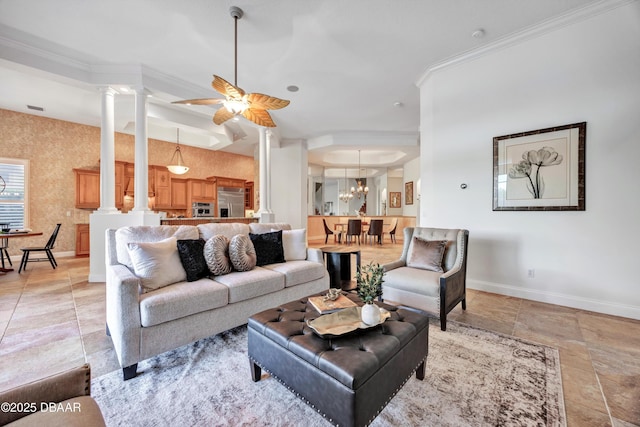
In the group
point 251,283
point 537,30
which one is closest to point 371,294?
point 251,283

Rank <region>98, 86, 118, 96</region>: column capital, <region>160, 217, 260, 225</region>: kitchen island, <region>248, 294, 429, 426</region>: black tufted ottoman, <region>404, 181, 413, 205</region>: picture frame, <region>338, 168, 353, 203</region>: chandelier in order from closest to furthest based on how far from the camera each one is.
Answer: <region>248, 294, 429, 426</region>: black tufted ottoman, <region>98, 86, 118, 96</region>: column capital, <region>160, 217, 260, 225</region>: kitchen island, <region>404, 181, 413, 205</region>: picture frame, <region>338, 168, 353, 203</region>: chandelier

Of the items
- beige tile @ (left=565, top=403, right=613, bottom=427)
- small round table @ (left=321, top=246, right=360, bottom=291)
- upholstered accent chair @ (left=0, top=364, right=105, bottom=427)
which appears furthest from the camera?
small round table @ (left=321, top=246, right=360, bottom=291)

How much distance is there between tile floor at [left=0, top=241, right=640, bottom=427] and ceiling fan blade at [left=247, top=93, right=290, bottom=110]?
8.65 feet

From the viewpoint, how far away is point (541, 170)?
3.25 metres

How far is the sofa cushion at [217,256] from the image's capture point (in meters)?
2.57

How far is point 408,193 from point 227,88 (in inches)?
347

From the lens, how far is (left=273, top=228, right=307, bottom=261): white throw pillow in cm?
337

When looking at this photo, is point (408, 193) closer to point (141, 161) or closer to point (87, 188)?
point (141, 161)

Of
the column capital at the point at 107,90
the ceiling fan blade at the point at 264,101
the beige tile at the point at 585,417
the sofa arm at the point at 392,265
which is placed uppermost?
the column capital at the point at 107,90

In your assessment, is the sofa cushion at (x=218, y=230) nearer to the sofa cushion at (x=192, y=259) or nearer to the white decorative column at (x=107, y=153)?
the sofa cushion at (x=192, y=259)

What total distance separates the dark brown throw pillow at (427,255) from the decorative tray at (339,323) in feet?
4.75

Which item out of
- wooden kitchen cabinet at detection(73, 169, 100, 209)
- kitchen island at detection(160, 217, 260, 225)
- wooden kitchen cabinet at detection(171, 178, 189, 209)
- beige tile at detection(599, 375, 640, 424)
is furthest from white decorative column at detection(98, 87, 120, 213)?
beige tile at detection(599, 375, 640, 424)

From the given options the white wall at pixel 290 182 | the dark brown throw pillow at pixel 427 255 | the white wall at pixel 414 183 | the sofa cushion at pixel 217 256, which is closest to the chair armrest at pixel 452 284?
the dark brown throw pillow at pixel 427 255

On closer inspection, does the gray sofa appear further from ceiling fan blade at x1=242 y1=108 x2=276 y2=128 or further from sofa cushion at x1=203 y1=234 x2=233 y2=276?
ceiling fan blade at x1=242 y1=108 x2=276 y2=128
